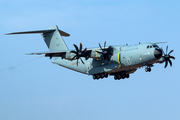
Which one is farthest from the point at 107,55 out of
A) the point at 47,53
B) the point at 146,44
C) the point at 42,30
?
the point at 42,30

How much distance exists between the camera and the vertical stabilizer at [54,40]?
32.8 metres

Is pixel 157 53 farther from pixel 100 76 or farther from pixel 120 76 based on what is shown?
pixel 100 76

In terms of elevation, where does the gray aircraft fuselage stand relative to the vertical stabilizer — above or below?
below

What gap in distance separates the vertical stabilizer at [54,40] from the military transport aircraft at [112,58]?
5.30 feet

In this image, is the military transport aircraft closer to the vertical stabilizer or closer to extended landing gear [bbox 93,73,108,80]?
extended landing gear [bbox 93,73,108,80]

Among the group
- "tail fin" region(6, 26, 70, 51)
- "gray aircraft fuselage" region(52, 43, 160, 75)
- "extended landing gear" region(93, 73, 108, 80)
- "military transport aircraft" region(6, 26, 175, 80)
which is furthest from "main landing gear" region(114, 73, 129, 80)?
"tail fin" region(6, 26, 70, 51)

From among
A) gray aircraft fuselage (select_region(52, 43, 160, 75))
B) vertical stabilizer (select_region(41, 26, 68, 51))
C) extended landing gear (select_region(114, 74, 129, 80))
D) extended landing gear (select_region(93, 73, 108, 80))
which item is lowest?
extended landing gear (select_region(114, 74, 129, 80))

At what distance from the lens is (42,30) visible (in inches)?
1299

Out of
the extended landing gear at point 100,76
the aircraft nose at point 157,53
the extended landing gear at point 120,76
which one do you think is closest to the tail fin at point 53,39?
the extended landing gear at point 100,76

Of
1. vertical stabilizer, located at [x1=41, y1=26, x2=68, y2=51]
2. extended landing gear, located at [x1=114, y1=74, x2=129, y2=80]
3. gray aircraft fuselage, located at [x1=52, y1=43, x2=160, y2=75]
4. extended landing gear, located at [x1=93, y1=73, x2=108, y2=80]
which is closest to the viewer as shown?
gray aircraft fuselage, located at [x1=52, y1=43, x2=160, y2=75]

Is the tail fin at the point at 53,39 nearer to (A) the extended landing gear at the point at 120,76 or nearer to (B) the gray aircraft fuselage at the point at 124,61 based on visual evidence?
(B) the gray aircraft fuselage at the point at 124,61

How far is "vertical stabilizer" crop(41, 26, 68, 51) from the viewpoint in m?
32.8

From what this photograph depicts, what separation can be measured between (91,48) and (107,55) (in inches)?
62.8

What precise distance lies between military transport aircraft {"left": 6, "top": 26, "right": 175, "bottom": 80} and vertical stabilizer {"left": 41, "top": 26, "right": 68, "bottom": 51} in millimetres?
1614
